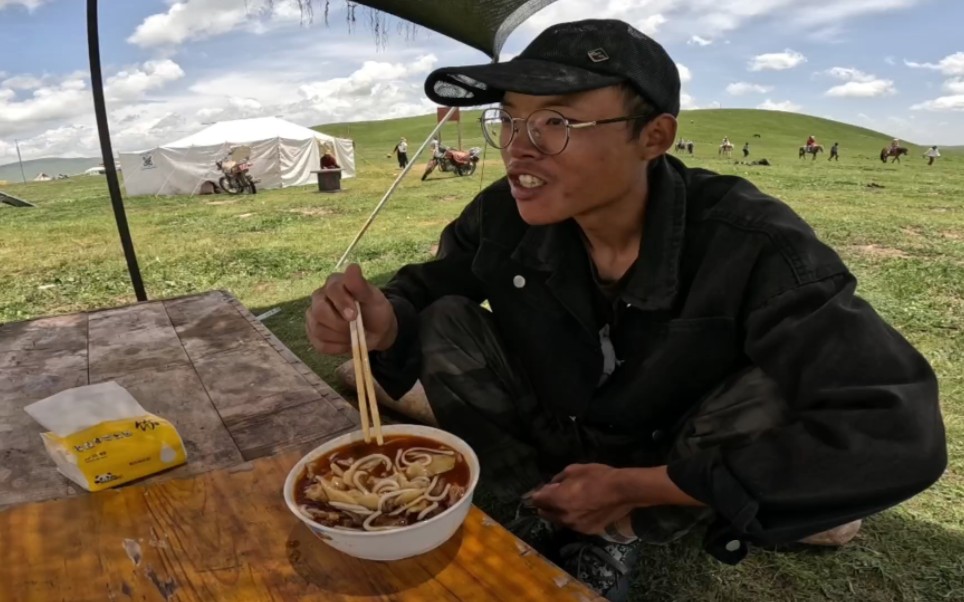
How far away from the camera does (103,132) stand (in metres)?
4.05

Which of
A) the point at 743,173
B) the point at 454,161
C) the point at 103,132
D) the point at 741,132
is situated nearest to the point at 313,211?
the point at 454,161

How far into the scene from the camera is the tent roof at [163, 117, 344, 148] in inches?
880

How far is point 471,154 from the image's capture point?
21953mm

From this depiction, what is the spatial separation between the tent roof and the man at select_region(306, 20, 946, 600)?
73.4 feet

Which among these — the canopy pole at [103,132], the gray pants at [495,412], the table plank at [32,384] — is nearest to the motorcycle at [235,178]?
the canopy pole at [103,132]

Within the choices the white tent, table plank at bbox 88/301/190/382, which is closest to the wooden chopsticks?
table plank at bbox 88/301/190/382

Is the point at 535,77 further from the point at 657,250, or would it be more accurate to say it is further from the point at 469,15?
the point at 469,15

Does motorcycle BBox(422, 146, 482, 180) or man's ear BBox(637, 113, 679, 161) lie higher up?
man's ear BBox(637, 113, 679, 161)

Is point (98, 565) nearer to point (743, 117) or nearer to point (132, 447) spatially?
A: point (132, 447)

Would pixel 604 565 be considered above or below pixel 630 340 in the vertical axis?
below

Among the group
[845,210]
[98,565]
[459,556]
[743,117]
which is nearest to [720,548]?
[459,556]

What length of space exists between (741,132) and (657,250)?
53.3 metres

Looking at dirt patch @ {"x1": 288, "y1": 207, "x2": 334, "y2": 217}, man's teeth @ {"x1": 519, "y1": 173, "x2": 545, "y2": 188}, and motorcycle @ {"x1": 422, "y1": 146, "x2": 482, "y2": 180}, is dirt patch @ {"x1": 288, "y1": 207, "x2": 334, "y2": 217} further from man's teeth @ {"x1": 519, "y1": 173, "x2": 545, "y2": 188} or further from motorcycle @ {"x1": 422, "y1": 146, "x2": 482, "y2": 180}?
man's teeth @ {"x1": 519, "y1": 173, "x2": 545, "y2": 188}

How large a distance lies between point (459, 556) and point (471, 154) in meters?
21.5
